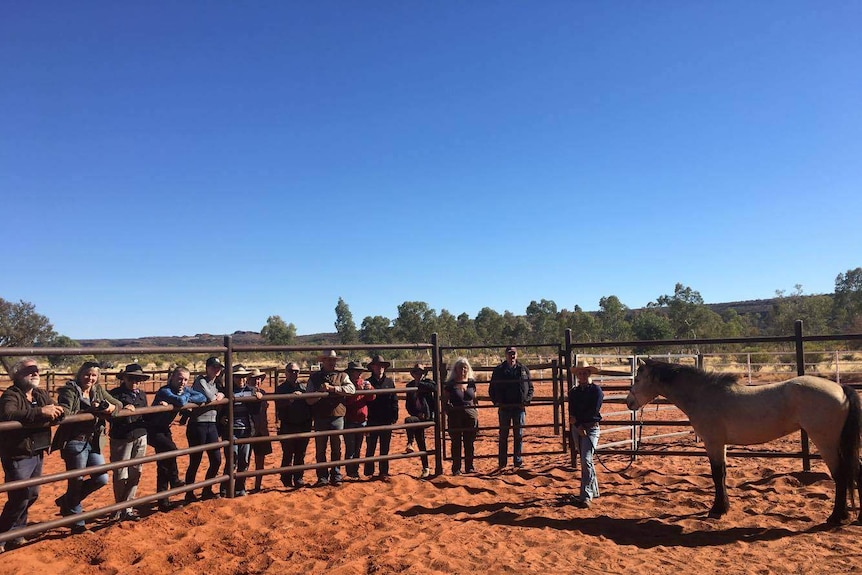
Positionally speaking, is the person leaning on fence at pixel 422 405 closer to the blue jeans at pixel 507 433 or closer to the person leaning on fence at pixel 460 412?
the person leaning on fence at pixel 460 412

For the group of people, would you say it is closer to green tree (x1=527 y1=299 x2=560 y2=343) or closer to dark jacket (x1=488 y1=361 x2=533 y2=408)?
dark jacket (x1=488 y1=361 x2=533 y2=408)

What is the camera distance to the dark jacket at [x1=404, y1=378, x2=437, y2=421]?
280 inches

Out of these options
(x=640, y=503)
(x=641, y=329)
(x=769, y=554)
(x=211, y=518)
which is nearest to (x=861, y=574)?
(x=769, y=554)

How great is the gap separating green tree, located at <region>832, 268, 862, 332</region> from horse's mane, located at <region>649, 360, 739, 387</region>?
5318cm

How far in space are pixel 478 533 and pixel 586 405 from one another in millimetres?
1860

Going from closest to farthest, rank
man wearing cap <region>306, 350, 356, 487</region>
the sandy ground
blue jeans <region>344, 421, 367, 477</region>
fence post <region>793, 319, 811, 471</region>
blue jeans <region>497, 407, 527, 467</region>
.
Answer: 1. the sandy ground
2. fence post <region>793, 319, 811, 471</region>
3. man wearing cap <region>306, 350, 356, 487</region>
4. blue jeans <region>344, 421, 367, 477</region>
5. blue jeans <region>497, 407, 527, 467</region>

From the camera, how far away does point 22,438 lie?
4.18 meters

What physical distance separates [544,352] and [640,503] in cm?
4412

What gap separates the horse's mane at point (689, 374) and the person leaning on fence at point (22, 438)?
5.54 m

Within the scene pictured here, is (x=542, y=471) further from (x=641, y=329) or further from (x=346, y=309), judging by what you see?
(x=346, y=309)

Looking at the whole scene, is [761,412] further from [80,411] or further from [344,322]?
[344,322]

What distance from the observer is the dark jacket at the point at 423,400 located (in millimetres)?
7117

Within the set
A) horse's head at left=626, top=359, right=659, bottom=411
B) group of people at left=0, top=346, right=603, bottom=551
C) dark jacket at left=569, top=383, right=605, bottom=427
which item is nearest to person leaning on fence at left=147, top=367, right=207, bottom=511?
group of people at left=0, top=346, right=603, bottom=551

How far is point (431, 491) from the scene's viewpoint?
248 inches
